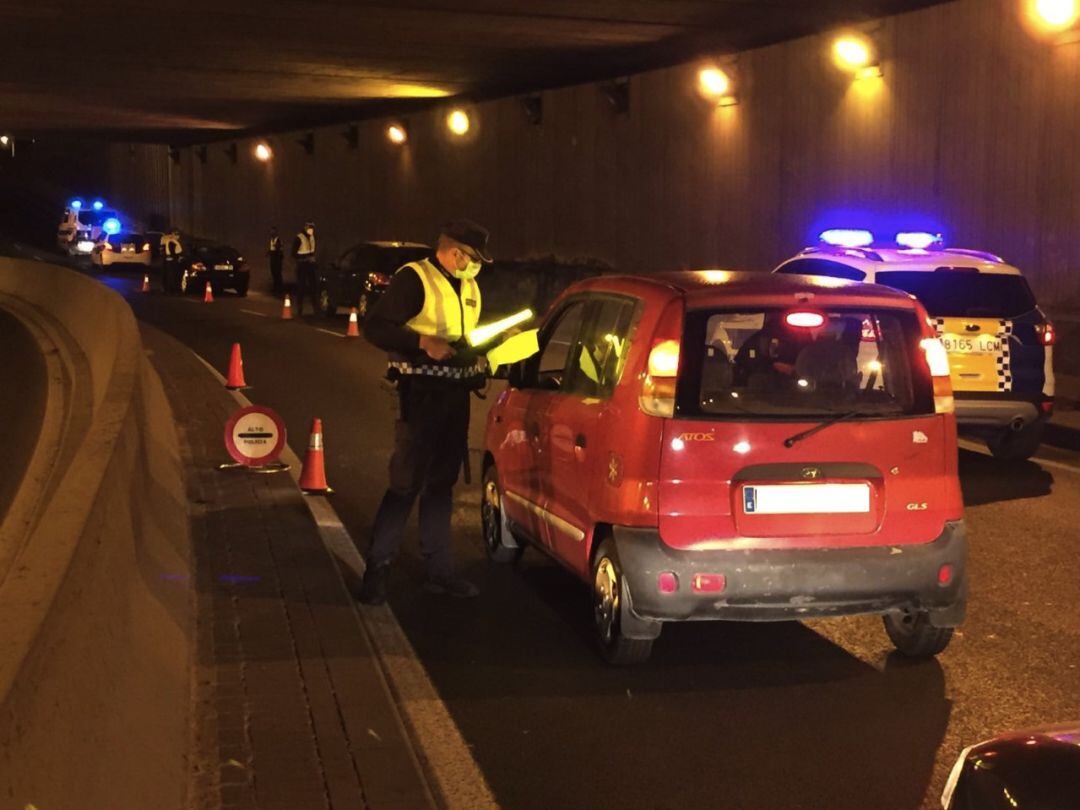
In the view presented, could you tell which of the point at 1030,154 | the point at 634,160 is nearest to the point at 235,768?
the point at 1030,154

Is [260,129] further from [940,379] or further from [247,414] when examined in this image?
[940,379]

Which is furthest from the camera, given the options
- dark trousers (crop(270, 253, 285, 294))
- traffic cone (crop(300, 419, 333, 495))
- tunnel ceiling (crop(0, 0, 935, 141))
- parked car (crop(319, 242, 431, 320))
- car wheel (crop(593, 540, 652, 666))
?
dark trousers (crop(270, 253, 285, 294))

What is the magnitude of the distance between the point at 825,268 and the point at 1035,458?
237 centimetres

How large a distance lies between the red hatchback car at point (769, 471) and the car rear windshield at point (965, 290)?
17.2 ft

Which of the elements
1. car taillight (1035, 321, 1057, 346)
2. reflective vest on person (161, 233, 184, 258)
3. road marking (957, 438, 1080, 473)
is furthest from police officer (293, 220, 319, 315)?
car taillight (1035, 321, 1057, 346)

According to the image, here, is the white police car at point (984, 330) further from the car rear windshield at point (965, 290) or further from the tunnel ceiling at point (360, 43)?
the tunnel ceiling at point (360, 43)

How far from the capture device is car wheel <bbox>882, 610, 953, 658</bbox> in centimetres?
625

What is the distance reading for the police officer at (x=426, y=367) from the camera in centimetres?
698

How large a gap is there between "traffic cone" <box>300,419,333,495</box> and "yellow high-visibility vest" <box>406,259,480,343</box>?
3090 millimetres

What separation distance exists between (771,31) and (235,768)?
18.4 meters

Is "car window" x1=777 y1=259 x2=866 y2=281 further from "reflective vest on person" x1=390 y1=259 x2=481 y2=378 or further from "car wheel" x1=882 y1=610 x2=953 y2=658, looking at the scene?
"car wheel" x1=882 y1=610 x2=953 y2=658

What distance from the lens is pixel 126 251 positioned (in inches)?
2100

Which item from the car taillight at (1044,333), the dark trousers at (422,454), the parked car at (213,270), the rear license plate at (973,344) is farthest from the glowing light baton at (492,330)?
the parked car at (213,270)

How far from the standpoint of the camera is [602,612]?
6254 mm
